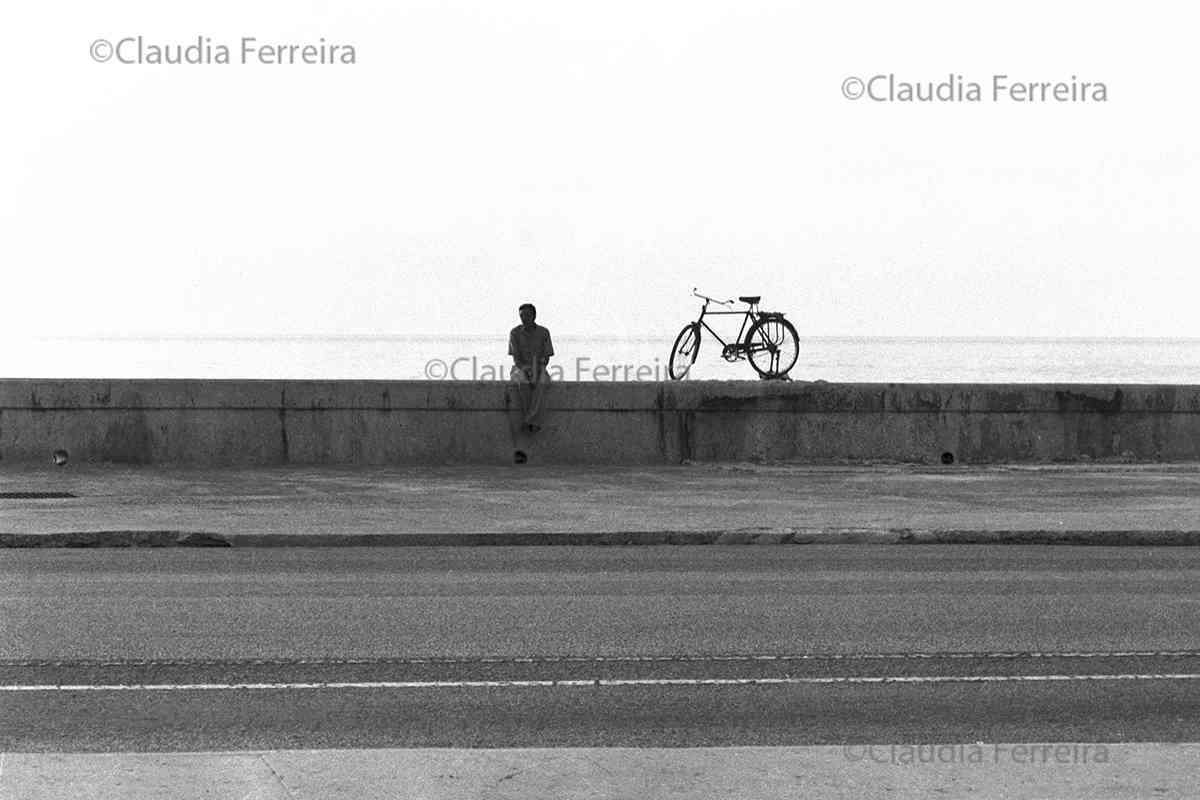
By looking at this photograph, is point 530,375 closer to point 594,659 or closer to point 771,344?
point 771,344

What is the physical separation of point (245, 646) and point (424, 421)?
468 inches

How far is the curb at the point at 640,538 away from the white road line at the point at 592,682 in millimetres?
6408

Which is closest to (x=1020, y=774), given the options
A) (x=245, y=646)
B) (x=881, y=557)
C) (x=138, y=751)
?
(x=138, y=751)

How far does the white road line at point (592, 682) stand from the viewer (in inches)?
313

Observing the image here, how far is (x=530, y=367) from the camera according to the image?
2088 centimetres

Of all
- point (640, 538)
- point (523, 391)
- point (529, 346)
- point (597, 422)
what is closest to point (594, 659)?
point (640, 538)

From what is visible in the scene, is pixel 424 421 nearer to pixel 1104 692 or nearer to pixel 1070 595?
pixel 1070 595

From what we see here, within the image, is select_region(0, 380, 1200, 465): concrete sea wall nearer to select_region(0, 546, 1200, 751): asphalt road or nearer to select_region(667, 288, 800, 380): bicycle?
select_region(667, 288, 800, 380): bicycle

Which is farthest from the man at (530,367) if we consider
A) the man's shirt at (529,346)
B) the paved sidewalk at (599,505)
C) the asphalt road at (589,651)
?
the asphalt road at (589,651)

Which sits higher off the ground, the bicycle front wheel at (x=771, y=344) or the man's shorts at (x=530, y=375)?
the bicycle front wheel at (x=771, y=344)

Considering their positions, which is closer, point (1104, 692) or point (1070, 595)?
point (1104, 692)

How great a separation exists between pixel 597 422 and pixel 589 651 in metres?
12.2

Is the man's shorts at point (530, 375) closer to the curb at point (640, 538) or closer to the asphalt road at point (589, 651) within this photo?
the curb at point (640, 538)

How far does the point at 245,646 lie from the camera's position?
913cm
